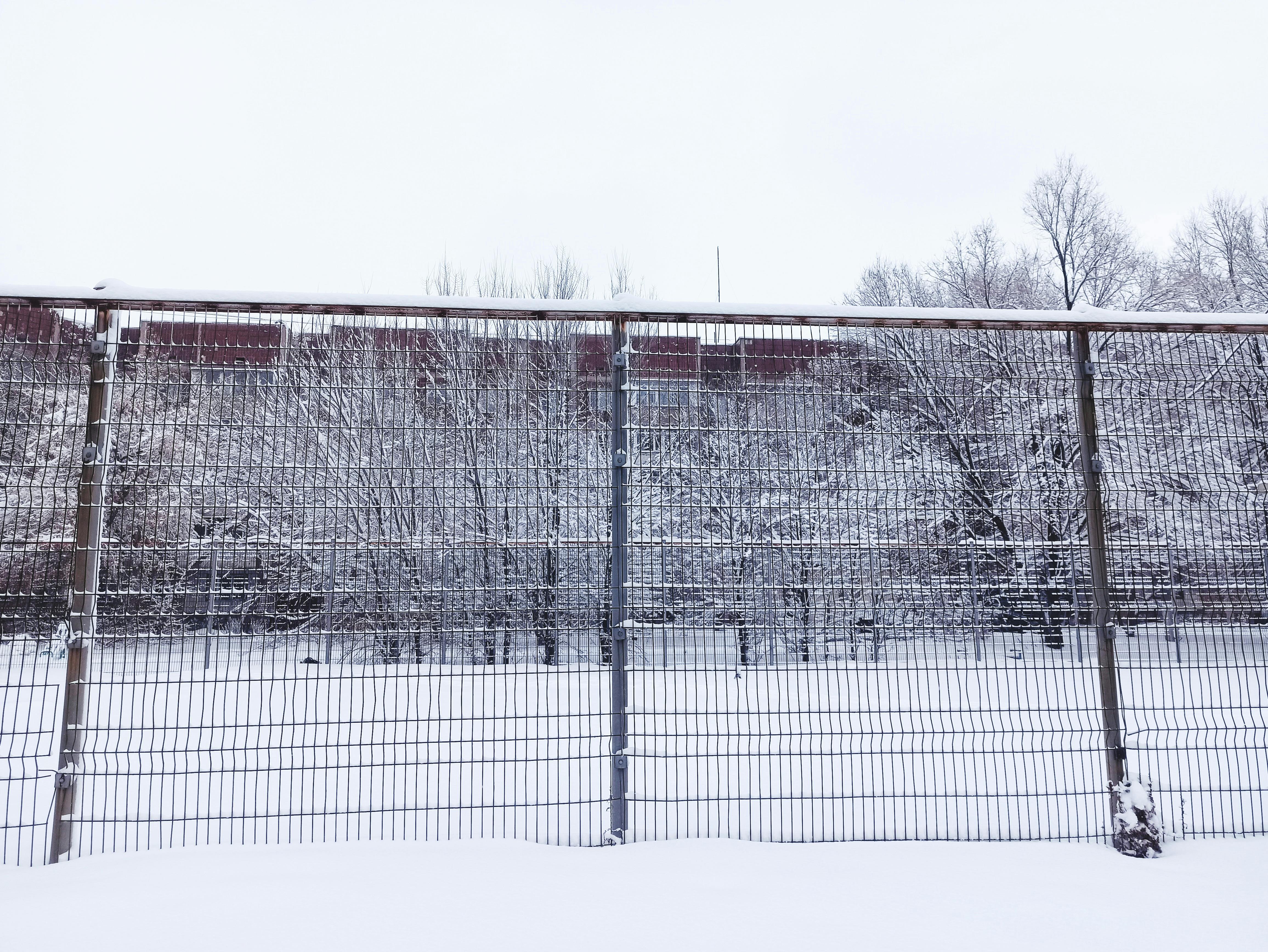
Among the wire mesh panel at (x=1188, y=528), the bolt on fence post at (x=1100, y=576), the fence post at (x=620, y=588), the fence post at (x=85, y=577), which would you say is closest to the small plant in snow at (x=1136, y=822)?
the bolt on fence post at (x=1100, y=576)

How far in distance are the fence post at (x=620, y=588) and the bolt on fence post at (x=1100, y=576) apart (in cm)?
211

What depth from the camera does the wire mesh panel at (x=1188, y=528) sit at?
3.40m

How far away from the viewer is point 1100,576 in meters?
3.35

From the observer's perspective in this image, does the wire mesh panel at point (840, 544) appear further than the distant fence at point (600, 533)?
Yes

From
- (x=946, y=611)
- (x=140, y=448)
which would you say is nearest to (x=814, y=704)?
(x=946, y=611)

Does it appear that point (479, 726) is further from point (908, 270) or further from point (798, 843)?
point (908, 270)

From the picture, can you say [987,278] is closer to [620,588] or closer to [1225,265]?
[1225,265]

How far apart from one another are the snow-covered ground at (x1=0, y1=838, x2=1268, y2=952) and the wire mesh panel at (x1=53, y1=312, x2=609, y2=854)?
0.23 meters

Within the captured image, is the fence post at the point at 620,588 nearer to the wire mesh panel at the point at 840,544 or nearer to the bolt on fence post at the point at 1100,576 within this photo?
the wire mesh panel at the point at 840,544

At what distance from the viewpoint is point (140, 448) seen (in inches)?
128

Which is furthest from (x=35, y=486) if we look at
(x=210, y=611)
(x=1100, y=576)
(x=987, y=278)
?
(x=987, y=278)

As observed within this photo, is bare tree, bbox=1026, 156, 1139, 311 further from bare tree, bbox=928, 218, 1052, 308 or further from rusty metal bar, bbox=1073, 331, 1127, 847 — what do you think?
rusty metal bar, bbox=1073, 331, 1127, 847

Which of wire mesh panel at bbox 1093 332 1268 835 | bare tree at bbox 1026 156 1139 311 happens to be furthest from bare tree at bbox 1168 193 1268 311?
wire mesh panel at bbox 1093 332 1268 835

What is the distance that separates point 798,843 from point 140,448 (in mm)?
3382
